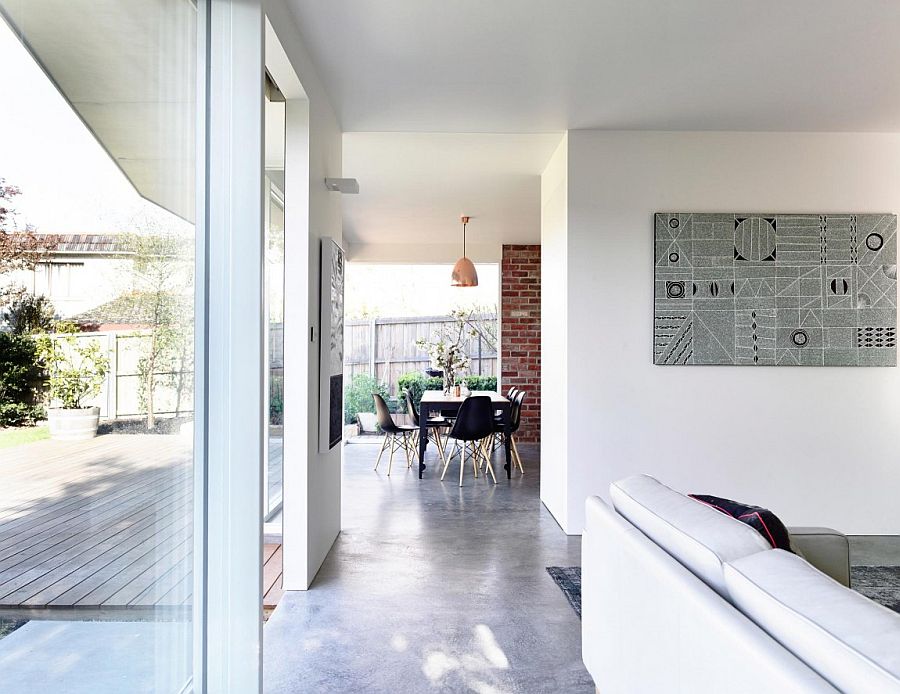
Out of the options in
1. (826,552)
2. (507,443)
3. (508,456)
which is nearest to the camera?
(826,552)

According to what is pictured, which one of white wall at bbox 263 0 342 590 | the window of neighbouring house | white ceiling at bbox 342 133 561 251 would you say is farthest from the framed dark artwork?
the window of neighbouring house

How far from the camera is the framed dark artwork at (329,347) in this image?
3.68m

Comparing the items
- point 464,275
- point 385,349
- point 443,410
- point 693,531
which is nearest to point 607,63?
point 693,531

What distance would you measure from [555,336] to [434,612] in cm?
240

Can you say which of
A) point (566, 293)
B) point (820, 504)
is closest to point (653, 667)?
point (566, 293)

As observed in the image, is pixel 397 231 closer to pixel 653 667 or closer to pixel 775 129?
pixel 775 129

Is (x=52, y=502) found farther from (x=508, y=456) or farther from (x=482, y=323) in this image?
(x=482, y=323)

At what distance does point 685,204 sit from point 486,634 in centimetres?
304

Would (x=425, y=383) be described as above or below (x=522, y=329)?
below

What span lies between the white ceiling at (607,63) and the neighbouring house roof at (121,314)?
1.66 meters

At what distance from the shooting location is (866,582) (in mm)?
3393

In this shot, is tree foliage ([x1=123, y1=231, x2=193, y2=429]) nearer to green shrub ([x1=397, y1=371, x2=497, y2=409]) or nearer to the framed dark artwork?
the framed dark artwork

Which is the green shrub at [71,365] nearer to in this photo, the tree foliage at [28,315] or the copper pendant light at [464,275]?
the tree foliage at [28,315]

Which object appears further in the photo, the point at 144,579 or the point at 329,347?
the point at 329,347
